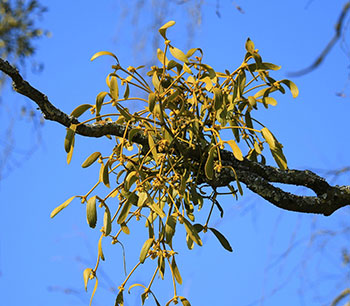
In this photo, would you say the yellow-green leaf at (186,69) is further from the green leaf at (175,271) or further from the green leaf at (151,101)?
the green leaf at (175,271)

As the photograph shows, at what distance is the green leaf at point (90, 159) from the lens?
117 centimetres

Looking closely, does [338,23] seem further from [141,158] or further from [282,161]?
[141,158]

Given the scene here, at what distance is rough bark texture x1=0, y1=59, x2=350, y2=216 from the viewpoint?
4.00ft

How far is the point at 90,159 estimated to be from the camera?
1.17 meters

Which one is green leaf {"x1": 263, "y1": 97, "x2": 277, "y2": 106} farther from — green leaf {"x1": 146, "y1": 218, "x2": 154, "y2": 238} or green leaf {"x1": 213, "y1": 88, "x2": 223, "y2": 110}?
green leaf {"x1": 146, "y1": 218, "x2": 154, "y2": 238}

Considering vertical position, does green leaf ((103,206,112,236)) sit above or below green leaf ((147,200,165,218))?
above

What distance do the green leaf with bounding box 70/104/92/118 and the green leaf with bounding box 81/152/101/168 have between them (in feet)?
0.34

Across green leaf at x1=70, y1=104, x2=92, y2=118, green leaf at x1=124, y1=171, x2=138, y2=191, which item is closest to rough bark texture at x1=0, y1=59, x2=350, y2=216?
green leaf at x1=70, y1=104, x2=92, y2=118

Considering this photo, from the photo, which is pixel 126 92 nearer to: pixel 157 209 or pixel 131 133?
pixel 131 133

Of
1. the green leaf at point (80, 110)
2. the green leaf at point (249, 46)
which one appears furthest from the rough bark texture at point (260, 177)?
the green leaf at point (249, 46)

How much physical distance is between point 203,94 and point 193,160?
0.13 metres

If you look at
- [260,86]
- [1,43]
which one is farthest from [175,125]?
[1,43]

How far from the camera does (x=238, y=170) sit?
132cm

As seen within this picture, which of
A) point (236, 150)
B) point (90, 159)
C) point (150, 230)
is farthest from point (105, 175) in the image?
point (236, 150)
